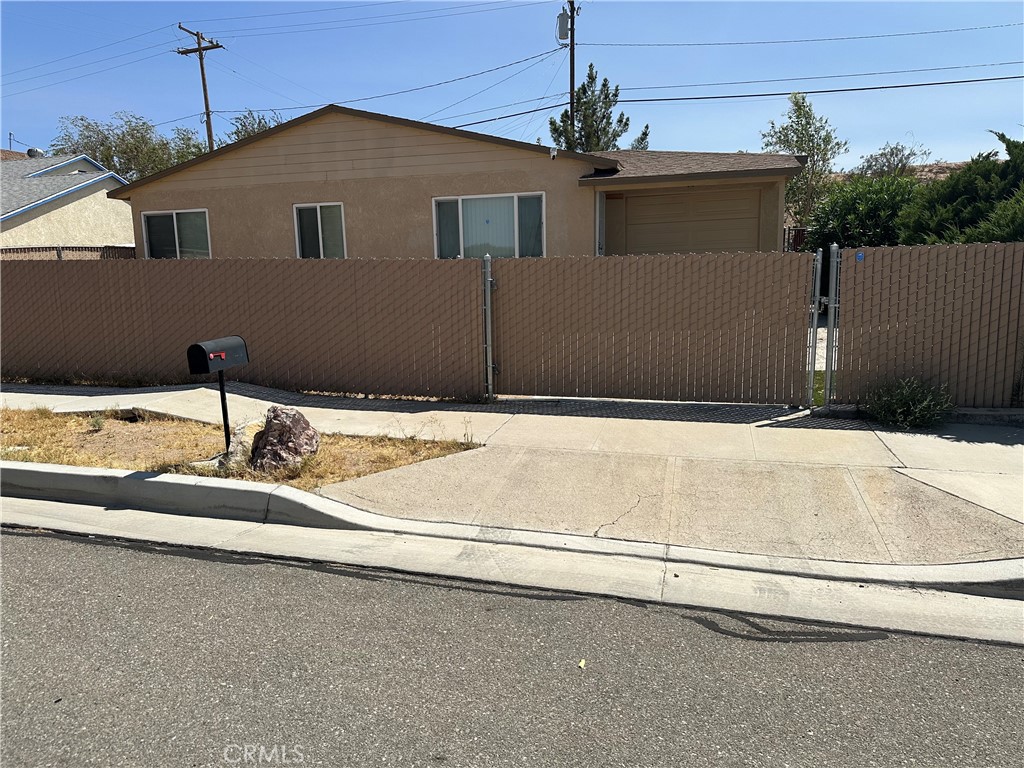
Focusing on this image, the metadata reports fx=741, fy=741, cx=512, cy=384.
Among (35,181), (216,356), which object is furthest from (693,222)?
(35,181)

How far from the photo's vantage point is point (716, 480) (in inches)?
244

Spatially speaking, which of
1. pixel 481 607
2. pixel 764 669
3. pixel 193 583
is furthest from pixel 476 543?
pixel 764 669

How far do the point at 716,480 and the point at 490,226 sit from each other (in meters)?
8.71

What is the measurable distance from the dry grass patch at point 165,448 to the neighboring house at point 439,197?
22.7ft

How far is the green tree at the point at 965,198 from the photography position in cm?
1284

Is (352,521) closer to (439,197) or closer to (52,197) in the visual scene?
(439,197)

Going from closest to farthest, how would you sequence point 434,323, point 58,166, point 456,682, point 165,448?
point 456,682 < point 165,448 < point 434,323 < point 58,166

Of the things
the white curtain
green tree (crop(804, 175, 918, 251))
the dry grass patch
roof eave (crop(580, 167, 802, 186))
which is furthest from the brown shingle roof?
the dry grass patch

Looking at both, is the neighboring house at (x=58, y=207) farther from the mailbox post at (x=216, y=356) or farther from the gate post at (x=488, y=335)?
the mailbox post at (x=216, y=356)

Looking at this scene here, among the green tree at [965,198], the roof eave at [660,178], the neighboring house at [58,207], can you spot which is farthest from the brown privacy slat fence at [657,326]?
the neighboring house at [58,207]

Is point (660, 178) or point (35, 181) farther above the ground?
point (35, 181)

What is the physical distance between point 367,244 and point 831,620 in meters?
12.0

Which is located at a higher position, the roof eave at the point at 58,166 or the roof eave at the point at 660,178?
the roof eave at the point at 58,166

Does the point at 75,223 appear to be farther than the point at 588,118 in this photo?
No
